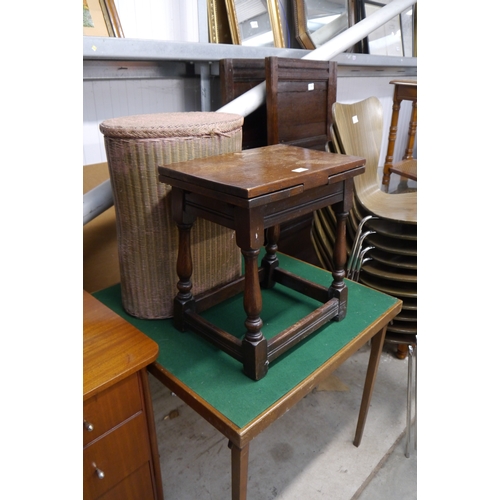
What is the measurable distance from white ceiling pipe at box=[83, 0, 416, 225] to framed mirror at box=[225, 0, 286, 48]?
9.2 inches

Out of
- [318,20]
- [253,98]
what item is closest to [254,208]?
[253,98]

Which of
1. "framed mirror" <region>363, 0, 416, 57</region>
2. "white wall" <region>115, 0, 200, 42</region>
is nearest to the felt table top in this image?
"white wall" <region>115, 0, 200, 42</region>

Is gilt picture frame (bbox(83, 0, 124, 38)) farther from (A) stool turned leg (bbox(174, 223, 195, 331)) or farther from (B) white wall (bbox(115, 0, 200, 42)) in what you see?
(A) stool turned leg (bbox(174, 223, 195, 331))

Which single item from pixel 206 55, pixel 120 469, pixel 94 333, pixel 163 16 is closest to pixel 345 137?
pixel 206 55

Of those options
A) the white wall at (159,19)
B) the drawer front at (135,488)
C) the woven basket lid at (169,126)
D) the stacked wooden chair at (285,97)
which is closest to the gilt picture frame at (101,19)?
the white wall at (159,19)

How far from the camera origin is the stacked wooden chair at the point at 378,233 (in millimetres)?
1517

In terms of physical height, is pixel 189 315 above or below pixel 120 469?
above

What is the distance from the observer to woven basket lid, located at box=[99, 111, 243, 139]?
80cm

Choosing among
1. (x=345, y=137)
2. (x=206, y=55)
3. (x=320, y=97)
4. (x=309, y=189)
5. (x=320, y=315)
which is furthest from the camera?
(x=320, y=97)

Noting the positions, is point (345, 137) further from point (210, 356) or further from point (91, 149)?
point (210, 356)

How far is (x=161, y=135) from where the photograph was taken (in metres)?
0.82

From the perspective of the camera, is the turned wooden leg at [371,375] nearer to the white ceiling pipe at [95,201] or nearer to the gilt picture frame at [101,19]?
the white ceiling pipe at [95,201]

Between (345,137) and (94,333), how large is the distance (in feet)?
3.89

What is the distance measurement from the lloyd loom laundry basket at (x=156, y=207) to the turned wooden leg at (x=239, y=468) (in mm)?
380
